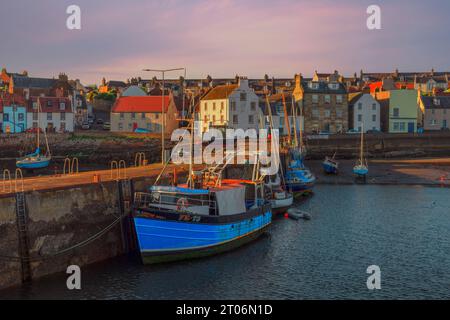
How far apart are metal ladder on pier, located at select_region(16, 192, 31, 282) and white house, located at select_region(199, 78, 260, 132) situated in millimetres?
54182

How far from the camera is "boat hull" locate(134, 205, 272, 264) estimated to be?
2492 centimetres

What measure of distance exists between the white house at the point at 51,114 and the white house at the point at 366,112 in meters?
47.6

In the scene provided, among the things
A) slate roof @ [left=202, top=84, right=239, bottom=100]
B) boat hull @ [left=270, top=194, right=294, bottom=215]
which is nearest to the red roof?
slate roof @ [left=202, top=84, right=239, bottom=100]

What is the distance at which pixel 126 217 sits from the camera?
28.0 meters

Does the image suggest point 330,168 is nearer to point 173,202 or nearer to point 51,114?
point 173,202

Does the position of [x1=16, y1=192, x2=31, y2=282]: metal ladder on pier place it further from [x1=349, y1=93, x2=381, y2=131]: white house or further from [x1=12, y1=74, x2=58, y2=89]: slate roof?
[x1=12, y1=74, x2=58, y2=89]: slate roof

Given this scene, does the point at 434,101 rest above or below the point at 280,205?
above

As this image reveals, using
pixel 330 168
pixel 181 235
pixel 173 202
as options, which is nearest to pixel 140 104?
pixel 330 168

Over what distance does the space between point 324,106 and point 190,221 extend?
67.1 meters

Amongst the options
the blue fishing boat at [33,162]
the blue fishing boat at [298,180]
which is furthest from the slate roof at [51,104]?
the blue fishing boat at [298,180]

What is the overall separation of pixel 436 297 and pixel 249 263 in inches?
362

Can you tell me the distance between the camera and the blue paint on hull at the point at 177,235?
24.9m
